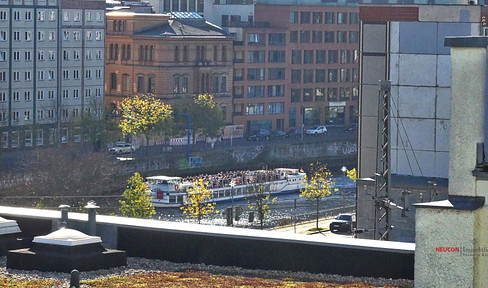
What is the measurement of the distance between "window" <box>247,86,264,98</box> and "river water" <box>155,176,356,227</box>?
1723cm

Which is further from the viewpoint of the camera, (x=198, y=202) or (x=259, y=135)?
(x=259, y=135)

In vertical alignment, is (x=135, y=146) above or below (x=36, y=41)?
below

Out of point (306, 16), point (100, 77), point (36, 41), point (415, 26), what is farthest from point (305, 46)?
point (415, 26)

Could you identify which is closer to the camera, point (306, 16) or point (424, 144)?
point (424, 144)

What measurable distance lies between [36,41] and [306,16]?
2578 centimetres

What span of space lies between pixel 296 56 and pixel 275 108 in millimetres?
4348

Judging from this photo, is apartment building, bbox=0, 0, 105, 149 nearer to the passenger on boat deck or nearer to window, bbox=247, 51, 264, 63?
the passenger on boat deck

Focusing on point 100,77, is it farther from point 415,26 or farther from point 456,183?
point 456,183

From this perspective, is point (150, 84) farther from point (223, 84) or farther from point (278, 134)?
point (278, 134)

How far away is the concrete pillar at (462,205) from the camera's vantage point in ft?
42.0

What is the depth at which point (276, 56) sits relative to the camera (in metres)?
99.1

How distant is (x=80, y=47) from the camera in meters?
83.1

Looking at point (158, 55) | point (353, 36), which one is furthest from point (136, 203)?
point (353, 36)

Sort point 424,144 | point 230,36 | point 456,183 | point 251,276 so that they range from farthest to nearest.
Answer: point 230,36 < point 424,144 < point 251,276 < point 456,183
